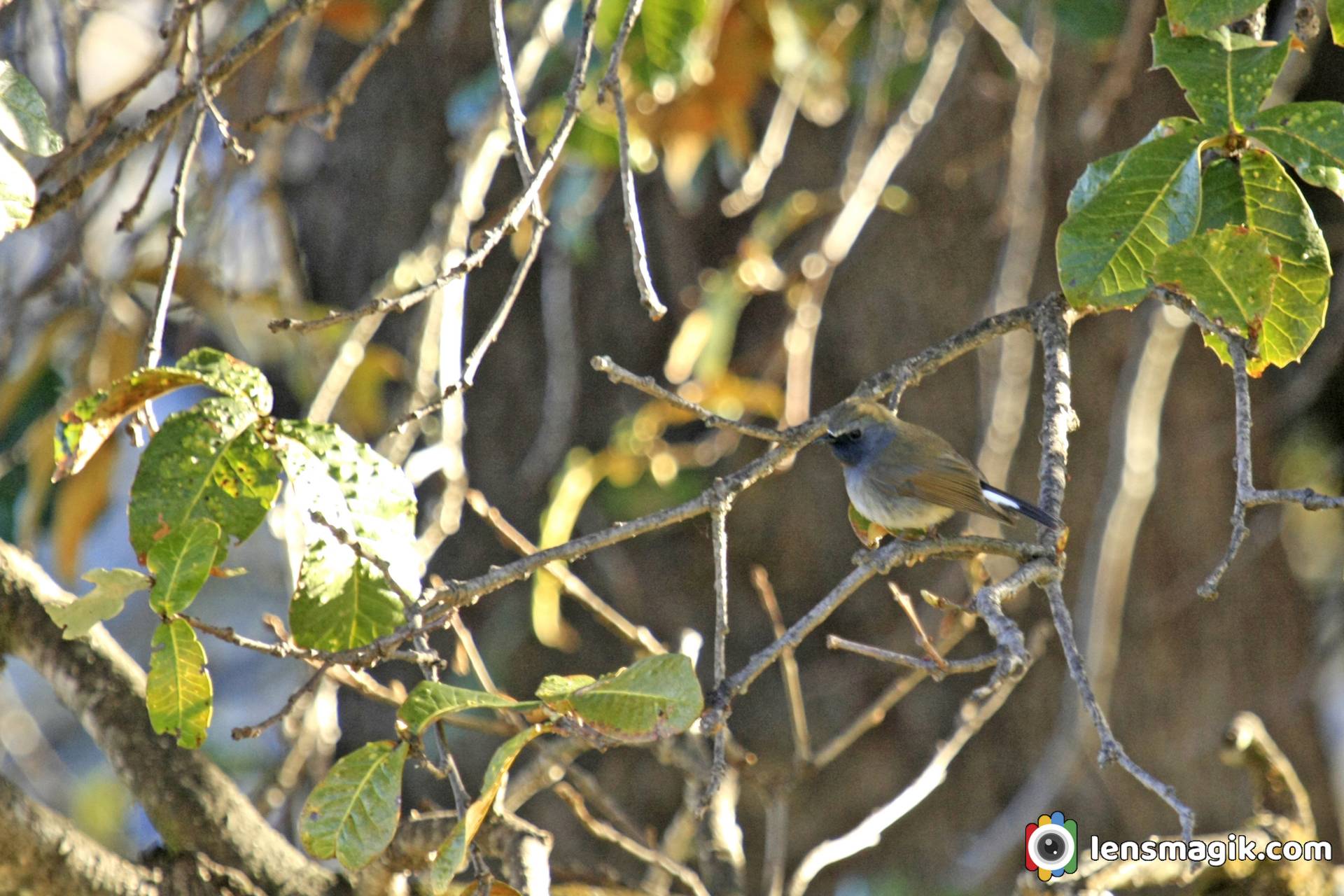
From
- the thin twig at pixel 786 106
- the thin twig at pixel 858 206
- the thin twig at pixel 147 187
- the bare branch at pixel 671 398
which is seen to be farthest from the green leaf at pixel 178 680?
→ the thin twig at pixel 786 106

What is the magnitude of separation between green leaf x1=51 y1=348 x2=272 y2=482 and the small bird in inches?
64.7

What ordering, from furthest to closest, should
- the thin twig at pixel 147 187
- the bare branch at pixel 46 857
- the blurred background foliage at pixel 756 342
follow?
the blurred background foliage at pixel 756 342 → the thin twig at pixel 147 187 → the bare branch at pixel 46 857

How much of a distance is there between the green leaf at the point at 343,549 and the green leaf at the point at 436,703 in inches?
6.5

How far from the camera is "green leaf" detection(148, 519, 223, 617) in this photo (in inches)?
60.4

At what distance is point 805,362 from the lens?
410cm

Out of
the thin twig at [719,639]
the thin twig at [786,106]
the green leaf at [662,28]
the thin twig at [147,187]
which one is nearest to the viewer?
the thin twig at [719,639]

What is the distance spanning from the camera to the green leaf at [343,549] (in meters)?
1.69

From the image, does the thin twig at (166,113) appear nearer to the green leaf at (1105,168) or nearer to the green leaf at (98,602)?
the green leaf at (98,602)

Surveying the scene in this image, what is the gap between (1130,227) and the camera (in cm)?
172

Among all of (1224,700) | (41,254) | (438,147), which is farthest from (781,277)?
(41,254)

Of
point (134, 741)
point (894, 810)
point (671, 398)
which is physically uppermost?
point (671, 398)

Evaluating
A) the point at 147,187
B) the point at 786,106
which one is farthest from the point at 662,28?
the point at 147,187

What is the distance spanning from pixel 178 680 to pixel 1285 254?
160cm

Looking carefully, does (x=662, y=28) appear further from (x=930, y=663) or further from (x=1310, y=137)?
(x=930, y=663)
